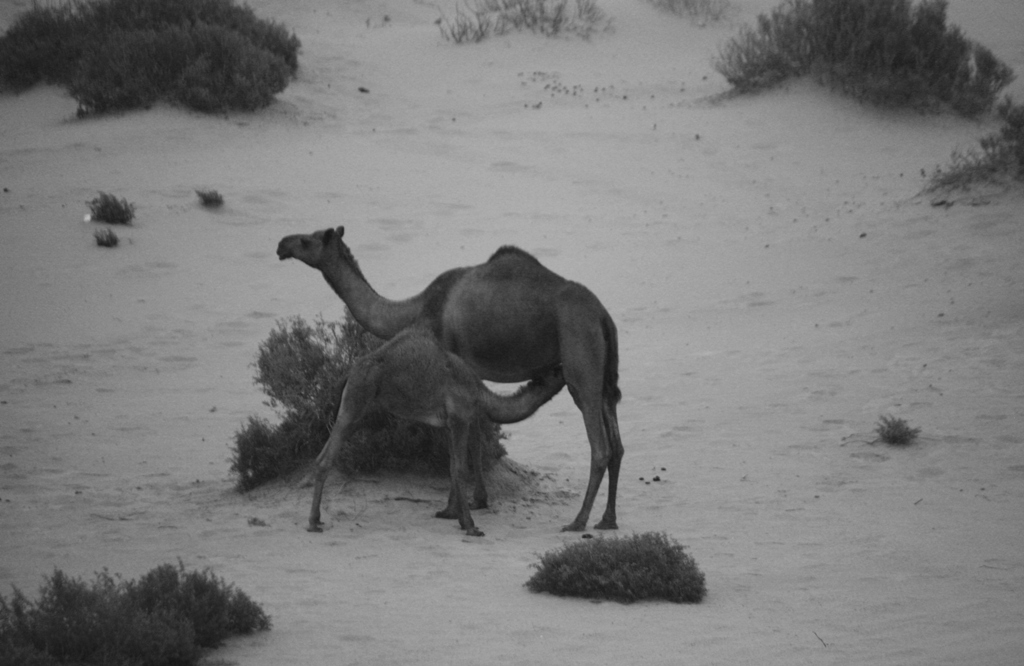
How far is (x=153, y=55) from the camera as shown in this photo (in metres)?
24.6

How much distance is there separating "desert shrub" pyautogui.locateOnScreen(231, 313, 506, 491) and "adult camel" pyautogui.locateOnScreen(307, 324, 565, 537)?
0.83 meters

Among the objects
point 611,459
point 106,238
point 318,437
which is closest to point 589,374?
point 611,459

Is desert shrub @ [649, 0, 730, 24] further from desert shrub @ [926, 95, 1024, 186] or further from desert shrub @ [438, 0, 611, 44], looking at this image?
desert shrub @ [926, 95, 1024, 186]

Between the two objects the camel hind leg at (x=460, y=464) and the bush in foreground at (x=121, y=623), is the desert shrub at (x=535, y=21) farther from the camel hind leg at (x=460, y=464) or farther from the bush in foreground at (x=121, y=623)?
the bush in foreground at (x=121, y=623)

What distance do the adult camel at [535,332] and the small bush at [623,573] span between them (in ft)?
5.46

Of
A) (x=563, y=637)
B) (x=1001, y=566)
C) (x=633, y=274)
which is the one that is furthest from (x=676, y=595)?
(x=633, y=274)

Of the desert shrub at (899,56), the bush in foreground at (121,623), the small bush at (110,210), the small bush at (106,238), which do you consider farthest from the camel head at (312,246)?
the desert shrub at (899,56)

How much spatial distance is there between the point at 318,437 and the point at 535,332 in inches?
88.7

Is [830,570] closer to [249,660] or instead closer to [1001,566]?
[1001,566]

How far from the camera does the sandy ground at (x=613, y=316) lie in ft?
25.7

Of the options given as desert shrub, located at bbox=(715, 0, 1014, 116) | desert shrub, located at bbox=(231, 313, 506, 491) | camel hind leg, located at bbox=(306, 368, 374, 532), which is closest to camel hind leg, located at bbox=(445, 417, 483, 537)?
camel hind leg, located at bbox=(306, 368, 374, 532)

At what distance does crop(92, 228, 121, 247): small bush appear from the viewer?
61.0 ft

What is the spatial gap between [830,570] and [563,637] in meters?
2.47

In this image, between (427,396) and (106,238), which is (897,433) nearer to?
(427,396)
